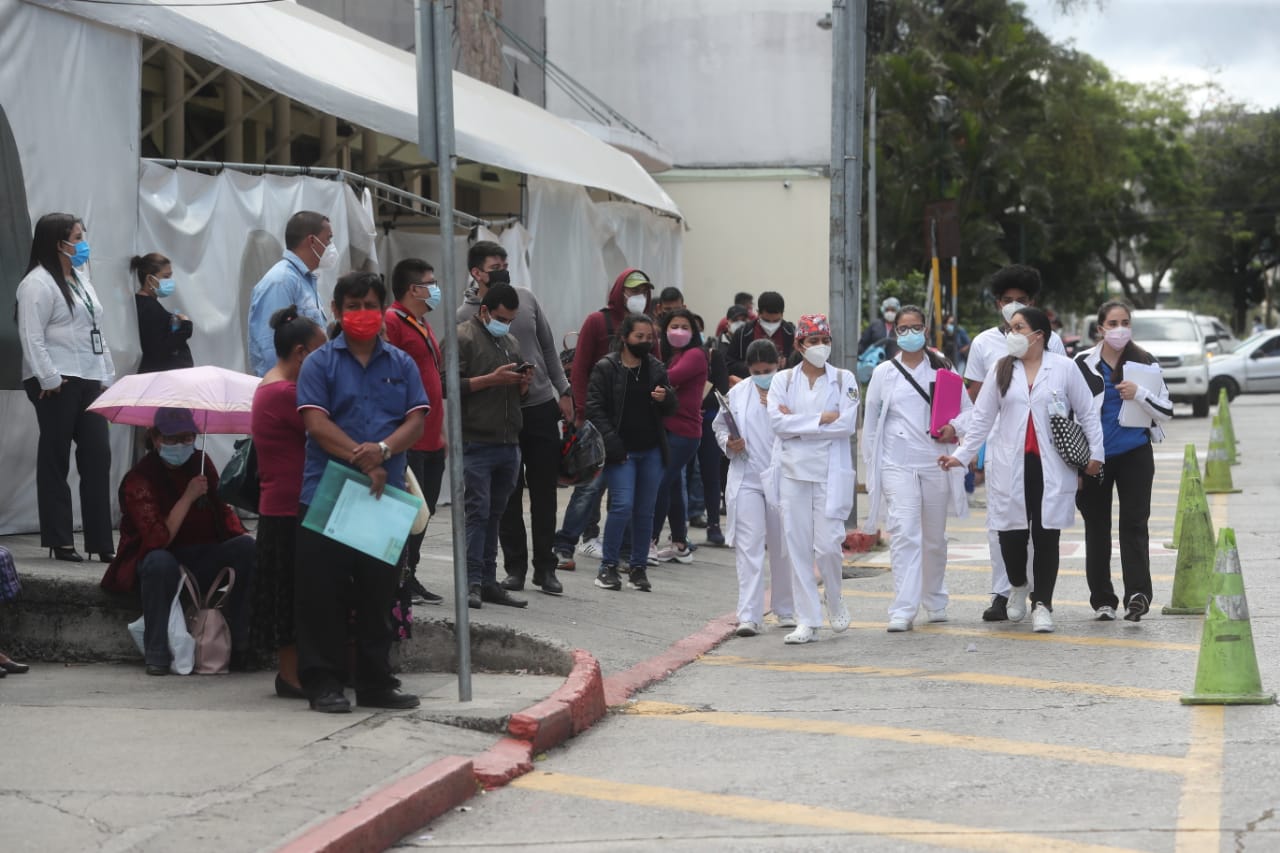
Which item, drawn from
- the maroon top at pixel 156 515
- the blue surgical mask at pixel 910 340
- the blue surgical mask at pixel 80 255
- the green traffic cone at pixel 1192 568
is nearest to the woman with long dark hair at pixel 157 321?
the blue surgical mask at pixel 80 255

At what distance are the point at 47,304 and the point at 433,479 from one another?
2.26 metres

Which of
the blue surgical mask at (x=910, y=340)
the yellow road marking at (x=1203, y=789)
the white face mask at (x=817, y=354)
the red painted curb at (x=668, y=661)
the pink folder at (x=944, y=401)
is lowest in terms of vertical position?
the red painted curb at (x=668, y=661)

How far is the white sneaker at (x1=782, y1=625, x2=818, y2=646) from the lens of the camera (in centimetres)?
984

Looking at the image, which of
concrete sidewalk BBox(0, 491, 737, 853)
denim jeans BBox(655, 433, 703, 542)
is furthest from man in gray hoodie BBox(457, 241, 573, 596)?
denim jeans BBox(655, 433, 703, 542)

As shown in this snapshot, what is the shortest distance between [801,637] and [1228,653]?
9.15 feet

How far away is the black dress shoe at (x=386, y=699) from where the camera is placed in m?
7.40

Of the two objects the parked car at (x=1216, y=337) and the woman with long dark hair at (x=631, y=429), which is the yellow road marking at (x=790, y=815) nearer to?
the woman with long dark hair at (x=631, y=429)

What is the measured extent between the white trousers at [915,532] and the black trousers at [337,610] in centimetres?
378

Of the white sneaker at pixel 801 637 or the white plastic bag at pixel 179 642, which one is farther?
the white sneaker at pixel 801 637

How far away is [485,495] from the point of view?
9.68 metres

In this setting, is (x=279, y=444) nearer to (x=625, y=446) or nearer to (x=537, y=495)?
(x=537, y=495)

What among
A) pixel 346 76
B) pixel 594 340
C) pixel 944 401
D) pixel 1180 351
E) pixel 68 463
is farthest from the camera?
pixel 1180 351

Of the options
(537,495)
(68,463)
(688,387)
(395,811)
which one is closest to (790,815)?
(395,811)

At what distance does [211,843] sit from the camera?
529cm
